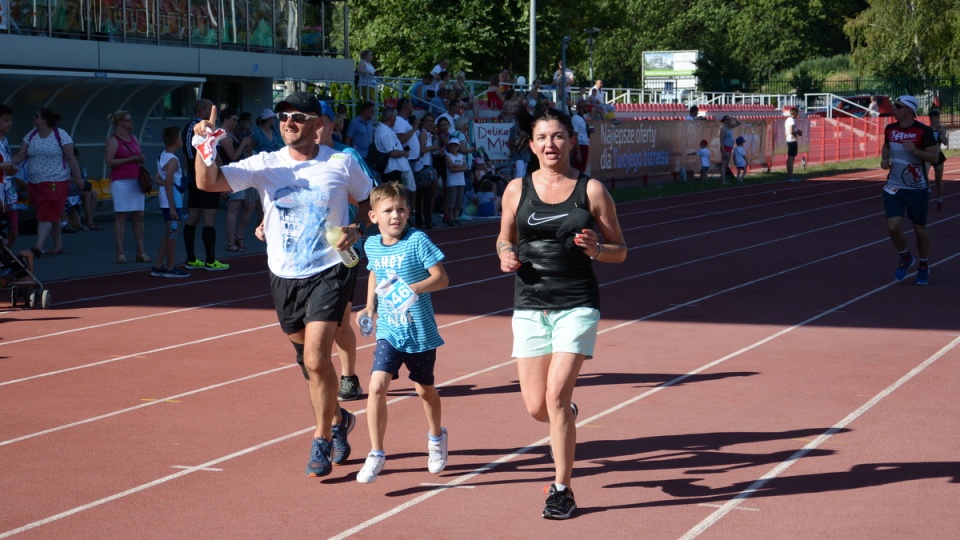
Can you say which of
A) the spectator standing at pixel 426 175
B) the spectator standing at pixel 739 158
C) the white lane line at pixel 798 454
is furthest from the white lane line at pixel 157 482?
the spectator standing at pixel 739 158

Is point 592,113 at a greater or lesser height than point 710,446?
greater

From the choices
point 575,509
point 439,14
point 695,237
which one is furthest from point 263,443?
point 439,14

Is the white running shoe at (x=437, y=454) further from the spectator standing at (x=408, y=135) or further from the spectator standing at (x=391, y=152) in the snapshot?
the spectator standing at (x=408, y=135)

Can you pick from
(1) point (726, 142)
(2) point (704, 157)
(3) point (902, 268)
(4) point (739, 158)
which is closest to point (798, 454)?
(3) point (902, 268)

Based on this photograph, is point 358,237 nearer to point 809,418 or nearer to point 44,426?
point 44,426

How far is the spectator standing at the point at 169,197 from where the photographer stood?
1391 cm

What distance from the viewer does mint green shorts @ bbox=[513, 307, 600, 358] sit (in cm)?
565

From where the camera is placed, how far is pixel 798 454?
672 centimetres

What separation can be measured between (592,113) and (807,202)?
5487 millimetres

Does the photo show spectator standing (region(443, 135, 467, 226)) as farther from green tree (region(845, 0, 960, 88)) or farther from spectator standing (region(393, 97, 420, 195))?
green tree (region(845, 0, 960, 88))

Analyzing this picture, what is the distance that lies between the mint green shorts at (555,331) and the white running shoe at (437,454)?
0.79 meters

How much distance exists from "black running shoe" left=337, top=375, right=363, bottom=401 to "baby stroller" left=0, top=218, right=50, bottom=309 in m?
4.98

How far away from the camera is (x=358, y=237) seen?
622 cm

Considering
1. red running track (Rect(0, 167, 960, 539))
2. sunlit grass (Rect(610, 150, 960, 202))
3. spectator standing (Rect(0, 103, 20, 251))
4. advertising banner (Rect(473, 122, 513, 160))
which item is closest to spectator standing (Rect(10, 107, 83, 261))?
spectator standing (Rect(0, 103, 20, 251))
